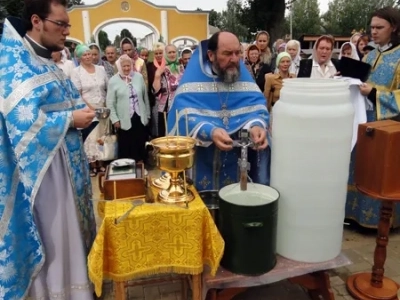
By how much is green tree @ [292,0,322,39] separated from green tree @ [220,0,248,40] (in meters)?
6.74

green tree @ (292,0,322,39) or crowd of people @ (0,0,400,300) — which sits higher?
green tree @ (292,0,322,39)

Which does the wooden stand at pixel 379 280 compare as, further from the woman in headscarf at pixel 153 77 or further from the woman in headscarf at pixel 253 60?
the woman in headscarf at pixel 153 77

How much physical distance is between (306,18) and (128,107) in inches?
1895

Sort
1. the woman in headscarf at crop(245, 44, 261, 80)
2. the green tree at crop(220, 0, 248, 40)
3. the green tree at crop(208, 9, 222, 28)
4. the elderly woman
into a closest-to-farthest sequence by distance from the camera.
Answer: the elderly woman → the woman in headscarf at crop(245, 44, 261, 80) → the green tree at crop(220, 0, 248, 40) → the green tree at crop(208, 9, 222, 28)

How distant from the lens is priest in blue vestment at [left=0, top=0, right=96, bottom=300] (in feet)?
6.42

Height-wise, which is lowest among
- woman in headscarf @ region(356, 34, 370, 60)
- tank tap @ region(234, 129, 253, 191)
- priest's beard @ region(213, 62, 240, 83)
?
tank tap @ region(234, 129, 253, 191)

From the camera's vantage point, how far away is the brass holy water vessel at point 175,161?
5.98 ft

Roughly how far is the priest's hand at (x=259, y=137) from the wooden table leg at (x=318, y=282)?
0.79m

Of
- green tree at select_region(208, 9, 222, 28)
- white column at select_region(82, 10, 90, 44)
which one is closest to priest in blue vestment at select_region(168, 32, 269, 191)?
white column at select_region(82, 10, 90, 44)

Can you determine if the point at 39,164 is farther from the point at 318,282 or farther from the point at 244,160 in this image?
the point at 318,282

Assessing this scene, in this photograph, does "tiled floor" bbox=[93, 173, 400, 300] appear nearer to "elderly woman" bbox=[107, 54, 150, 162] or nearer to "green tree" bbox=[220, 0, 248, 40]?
"elderly woman" bbox=[107, 54, 150, 162]

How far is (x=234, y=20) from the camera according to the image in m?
44.7

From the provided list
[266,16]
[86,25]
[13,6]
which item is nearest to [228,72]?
[266,16]

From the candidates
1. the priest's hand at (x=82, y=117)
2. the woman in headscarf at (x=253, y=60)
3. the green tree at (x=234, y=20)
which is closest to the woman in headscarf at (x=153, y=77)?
the woman in headscarf at (x=253, y=60)
